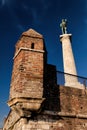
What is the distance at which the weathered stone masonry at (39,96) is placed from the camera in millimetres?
6949

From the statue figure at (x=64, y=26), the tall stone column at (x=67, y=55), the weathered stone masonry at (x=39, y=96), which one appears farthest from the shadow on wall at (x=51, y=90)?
the statue figure at (x=64, y=26)

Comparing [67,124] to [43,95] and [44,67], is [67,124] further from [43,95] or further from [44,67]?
[44,67]

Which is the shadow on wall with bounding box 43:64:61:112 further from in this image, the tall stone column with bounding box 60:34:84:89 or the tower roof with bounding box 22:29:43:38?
the tall stone column with bounding box 60:34:84:89

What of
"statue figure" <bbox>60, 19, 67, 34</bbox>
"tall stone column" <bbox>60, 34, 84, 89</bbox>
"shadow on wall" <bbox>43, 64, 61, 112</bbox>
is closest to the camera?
"shadow on wall" <bbox>43, 64, 61, 112</bbox>

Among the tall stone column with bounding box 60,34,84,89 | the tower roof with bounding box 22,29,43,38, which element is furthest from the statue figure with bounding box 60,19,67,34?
the tower roof with bounding box 22,29,43,38

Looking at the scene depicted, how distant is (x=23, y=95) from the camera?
7078mm

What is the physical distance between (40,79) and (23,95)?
96cm

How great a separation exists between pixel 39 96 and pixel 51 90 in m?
0.89

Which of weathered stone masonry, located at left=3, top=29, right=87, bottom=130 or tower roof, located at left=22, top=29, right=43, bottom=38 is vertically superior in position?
tower roof, located at left=22, top=29, right=43, bottom=38

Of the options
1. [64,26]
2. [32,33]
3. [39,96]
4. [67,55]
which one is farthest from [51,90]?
[64,26]

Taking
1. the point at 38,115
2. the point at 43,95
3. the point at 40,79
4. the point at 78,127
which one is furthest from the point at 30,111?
the point at 78,127

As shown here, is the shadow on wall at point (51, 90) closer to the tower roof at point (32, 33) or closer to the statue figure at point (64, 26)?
the tower roof at point (32, 33)

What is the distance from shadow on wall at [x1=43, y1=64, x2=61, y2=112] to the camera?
24.8ft

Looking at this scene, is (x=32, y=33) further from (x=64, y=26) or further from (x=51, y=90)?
(x=64, y=26)
